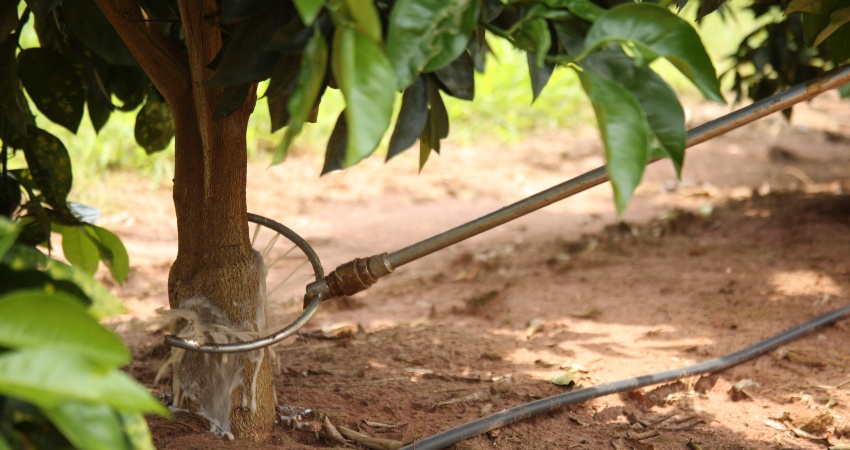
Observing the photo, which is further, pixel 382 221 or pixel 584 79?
pixel 382 221

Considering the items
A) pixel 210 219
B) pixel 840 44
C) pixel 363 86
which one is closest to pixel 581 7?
pixel 363 86

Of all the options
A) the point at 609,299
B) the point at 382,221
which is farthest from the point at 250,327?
the point at 382,221

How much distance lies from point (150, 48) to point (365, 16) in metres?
0.74

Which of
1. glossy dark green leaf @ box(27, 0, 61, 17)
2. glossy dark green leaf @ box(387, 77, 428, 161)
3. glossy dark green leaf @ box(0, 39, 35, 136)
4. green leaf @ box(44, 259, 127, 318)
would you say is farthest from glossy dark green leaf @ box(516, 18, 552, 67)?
glossy dark green leaf @ box(0, 39, 35, 136)

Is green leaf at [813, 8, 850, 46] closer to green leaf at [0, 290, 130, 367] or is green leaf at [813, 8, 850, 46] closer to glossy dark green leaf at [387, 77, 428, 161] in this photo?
glossy dark green leaf at [387, 77, 428, 161]

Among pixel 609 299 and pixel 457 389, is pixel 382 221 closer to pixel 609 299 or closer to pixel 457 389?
pixel 609 299

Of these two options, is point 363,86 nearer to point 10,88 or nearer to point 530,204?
point 530,204

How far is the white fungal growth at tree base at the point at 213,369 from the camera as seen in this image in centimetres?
137

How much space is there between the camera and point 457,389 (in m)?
1.80

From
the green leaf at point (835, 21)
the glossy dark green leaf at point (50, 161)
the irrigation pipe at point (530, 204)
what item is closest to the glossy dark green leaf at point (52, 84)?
the glossy dark green leaf at point (50, 161)

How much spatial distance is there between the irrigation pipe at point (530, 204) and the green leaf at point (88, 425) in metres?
0.59

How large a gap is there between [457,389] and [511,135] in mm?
3387

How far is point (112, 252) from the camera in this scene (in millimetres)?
1509

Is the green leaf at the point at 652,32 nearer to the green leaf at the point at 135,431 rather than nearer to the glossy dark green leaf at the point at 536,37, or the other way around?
the glossy dark green leaf at the point at 536,37
